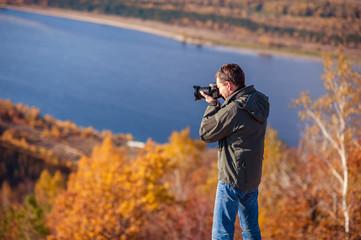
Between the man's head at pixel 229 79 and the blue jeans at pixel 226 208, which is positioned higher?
the man's head at pixel 229 79

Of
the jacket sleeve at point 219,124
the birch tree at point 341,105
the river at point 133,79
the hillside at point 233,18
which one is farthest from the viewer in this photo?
the hillside at point 233,18

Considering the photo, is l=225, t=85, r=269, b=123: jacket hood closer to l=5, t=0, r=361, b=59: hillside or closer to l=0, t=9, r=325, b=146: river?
l=0, t=9, r=325, b=146: river

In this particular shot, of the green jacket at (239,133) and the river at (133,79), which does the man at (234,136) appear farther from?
the river at (133,79)

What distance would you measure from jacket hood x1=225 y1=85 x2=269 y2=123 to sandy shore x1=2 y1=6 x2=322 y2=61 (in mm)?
72933

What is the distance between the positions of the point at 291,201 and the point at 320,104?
10.1 feet

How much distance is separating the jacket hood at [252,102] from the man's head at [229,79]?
6 centimetres

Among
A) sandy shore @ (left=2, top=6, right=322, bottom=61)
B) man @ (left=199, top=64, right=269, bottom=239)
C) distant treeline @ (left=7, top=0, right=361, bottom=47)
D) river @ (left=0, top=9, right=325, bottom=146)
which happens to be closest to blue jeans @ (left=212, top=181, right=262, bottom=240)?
man @ (left=199, top=64, right=269, bottom=239)

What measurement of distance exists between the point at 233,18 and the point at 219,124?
113 m

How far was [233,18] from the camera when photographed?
109m

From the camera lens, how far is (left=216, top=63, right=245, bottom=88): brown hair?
2.20m

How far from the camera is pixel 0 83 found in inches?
2469

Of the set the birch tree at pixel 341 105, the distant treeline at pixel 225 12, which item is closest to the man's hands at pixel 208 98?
the birch tree at pixel 341 105

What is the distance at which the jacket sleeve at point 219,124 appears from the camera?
2100 millimetres

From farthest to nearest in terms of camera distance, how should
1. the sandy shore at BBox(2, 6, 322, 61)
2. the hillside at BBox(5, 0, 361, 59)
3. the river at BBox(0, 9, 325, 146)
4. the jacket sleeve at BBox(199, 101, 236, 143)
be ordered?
the sandy shore at BBox(2, 6, 322, 61) < the hillside at BBox(5, 0, 361, 59) < the river at BBox(0, 9, 325, 146) < the jacket sleeve at BBox(199, 101, 236, 143)
